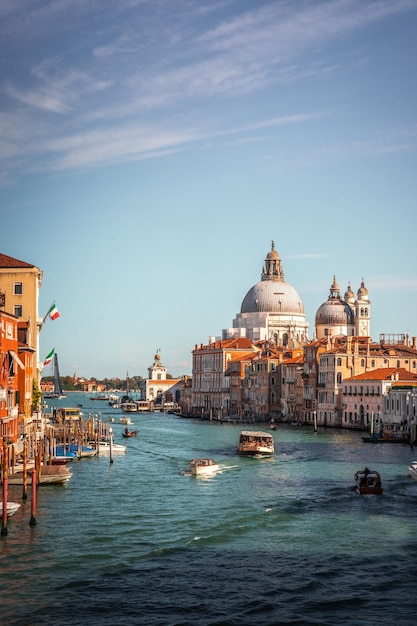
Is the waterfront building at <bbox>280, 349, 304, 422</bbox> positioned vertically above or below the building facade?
below

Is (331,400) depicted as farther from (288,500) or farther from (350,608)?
(350,608)

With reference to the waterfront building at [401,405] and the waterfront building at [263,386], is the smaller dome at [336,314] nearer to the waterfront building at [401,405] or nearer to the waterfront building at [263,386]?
the waterfront building at [263,386]

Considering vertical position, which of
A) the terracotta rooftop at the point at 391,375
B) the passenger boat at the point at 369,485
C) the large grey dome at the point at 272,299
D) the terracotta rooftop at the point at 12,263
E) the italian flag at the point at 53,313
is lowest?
the passenger boat at the point at 369,485

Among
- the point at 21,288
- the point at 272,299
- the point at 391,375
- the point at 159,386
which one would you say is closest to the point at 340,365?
the point at 391,375

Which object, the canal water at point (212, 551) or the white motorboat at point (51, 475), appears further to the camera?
the white motorboat at point (51, 475)

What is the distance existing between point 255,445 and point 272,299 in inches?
3335

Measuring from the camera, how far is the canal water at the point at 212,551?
22625 mm

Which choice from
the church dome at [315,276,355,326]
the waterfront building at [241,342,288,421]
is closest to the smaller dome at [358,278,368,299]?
the church dome at [315,276,355,326]

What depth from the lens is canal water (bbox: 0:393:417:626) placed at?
2262 cm

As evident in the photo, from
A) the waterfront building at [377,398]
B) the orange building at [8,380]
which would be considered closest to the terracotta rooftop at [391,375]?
the waterfront building at [377,398]

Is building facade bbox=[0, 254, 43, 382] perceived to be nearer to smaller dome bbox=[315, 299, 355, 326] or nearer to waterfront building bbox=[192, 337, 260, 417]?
waterfront building bbox=[192, 337, 260, 417]

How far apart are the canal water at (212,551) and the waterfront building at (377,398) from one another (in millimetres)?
27625

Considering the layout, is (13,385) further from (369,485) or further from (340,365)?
(340,365)

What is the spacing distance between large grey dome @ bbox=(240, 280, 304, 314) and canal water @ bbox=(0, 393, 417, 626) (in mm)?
92932
